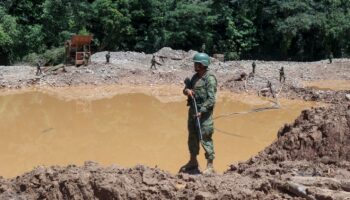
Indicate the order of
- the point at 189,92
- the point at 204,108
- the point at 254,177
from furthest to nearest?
1. the point at 189,92
2. the point at 204,108
3. the point at 254,177

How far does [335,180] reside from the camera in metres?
5.33

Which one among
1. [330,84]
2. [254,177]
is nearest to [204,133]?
[254,177]

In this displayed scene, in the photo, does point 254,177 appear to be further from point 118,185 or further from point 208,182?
point 118,185

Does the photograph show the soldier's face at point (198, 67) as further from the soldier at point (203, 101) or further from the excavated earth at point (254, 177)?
the excavated earth at point (254, 177)

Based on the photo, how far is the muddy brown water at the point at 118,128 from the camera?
10078 mm

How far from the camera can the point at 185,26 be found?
29.1 meters

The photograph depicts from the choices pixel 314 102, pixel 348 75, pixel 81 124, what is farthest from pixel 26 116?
pixel 348 75

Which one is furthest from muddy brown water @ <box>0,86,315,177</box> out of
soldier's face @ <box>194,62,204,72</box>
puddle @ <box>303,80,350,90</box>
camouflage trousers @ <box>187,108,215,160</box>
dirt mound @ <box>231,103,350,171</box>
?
puddle @ <box>303,80,350,90</box>

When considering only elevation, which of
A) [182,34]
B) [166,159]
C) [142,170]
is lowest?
[166,159]

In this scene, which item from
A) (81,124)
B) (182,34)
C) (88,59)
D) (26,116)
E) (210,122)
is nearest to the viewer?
(210,122)

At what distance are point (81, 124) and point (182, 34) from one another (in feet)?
54.3

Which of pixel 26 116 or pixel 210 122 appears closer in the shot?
pixel 210 122

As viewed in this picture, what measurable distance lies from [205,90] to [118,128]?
5.67 m

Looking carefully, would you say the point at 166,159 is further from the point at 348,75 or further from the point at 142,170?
the point at 348,75
